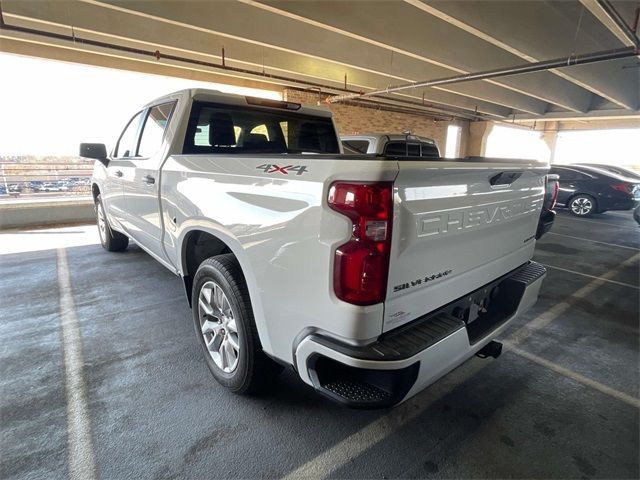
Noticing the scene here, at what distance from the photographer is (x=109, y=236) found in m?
5.22

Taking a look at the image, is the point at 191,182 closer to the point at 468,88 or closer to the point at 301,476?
Result: the point at 301,476

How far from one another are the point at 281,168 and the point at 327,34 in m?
7.00

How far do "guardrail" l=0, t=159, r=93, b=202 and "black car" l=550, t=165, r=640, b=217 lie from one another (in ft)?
43.5

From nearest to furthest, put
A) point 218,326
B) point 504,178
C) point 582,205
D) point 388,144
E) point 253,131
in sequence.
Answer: point 504,178 < point 218,326 < point 253,131 < point 388,144 < point 582,205

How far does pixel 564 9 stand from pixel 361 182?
7.19 meters

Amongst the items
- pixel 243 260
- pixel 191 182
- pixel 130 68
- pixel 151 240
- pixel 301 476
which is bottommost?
pixel 301 476

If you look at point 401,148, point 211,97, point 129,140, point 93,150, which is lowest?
point 93,150

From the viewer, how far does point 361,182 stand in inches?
50.8

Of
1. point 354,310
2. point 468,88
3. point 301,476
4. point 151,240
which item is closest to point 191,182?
point 151,240

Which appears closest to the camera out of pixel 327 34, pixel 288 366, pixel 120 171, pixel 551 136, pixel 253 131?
pixel 288 366

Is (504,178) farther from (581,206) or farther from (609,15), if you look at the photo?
(581,206)

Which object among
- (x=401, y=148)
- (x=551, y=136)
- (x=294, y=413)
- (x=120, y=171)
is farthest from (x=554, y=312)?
(x=551, y=136)

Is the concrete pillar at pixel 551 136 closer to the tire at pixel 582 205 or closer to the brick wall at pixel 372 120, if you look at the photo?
the brick wall at pixel 372 120

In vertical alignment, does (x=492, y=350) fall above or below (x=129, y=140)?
below
